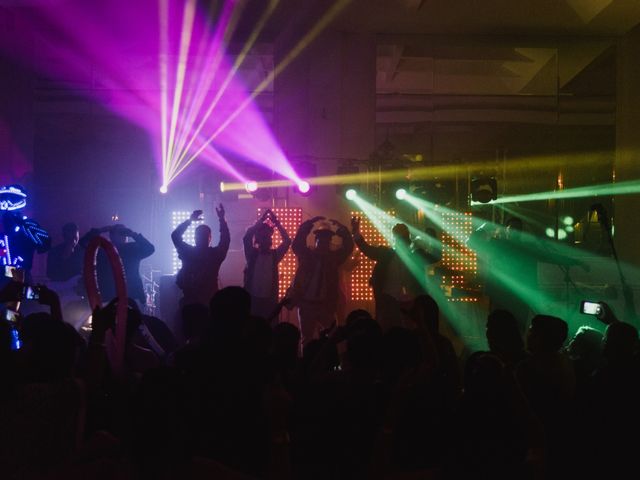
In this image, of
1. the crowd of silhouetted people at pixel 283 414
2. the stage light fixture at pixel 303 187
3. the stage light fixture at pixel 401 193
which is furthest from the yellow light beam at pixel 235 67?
the crowd of silhouetted people at pixel 283 414

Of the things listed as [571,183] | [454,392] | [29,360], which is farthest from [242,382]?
[571,183]

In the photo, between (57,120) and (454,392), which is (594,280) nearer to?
(454,392)

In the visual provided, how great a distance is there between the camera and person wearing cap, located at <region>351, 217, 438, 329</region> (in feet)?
24.8

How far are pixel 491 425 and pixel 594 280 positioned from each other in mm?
8958

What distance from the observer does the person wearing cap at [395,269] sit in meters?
7.56

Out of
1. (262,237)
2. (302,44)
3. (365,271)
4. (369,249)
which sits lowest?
(365,271)

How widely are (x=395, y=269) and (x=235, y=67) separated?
5.51m

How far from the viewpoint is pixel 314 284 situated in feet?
25.0

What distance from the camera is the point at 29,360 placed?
9.33 ft

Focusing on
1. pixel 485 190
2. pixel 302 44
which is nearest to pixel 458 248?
pixel 485 190

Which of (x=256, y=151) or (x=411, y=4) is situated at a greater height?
(x=411, y=4)

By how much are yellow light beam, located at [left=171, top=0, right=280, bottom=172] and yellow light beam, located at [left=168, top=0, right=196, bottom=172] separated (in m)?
0.37

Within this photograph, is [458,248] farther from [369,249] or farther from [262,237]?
[262,237]

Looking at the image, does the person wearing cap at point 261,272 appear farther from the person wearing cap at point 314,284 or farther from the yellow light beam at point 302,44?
the yellow light beam at point 302,44
